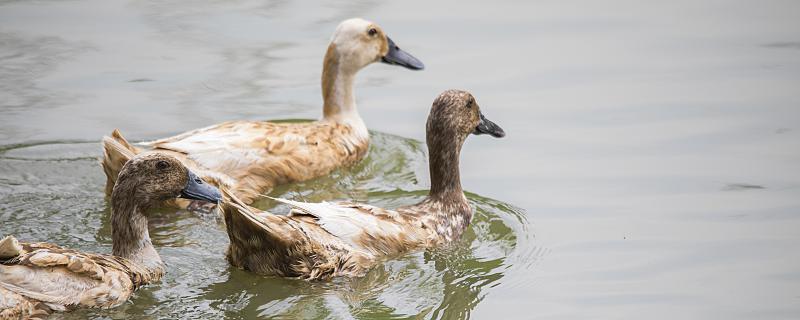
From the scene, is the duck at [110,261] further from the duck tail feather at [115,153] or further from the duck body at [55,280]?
the duck tail feather at [115,153]

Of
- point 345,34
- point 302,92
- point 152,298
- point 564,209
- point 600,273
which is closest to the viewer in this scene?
point 152,298

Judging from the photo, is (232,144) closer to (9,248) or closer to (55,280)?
(55,280)

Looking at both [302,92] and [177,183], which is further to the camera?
[302,92]

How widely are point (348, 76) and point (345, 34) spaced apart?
1.35 feet

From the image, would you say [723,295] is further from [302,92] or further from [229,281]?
[302,92]

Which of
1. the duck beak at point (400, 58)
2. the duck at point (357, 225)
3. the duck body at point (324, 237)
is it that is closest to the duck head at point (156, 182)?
the duck at point (357, 225)

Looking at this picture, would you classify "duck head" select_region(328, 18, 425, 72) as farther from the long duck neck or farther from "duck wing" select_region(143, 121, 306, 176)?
the long duck neck

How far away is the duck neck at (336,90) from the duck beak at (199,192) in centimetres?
335

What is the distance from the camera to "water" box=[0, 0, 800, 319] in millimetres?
8695

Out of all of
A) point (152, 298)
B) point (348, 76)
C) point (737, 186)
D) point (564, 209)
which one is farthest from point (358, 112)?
point (152, 298)

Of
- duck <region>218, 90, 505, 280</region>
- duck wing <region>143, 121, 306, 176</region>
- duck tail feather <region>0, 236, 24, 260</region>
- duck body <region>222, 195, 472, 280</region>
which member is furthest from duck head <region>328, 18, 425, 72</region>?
duck tail feather <region>0, 236, 24, 260</region>

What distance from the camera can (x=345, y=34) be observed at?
39.7 ft

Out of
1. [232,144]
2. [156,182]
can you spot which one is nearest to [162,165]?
[156,182]

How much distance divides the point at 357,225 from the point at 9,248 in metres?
2.57
